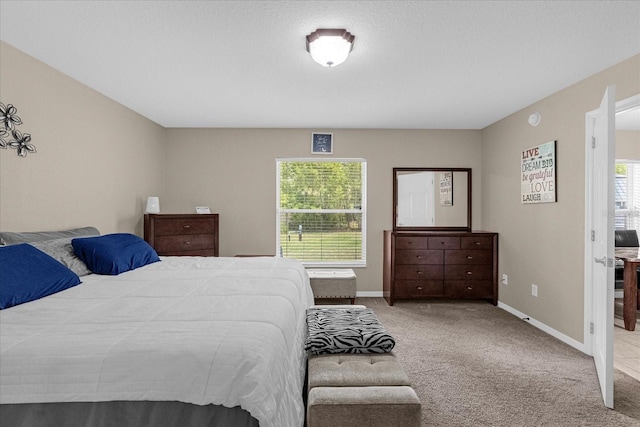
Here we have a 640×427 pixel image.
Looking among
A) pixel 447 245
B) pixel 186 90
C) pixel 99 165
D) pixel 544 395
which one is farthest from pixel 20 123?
pixel 447 245

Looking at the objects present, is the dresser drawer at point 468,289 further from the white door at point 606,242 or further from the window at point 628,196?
the window at point 628,196

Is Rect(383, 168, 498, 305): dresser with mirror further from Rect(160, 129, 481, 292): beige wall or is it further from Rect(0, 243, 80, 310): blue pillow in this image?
Rect(0, 243, 80, 310): blue pillow

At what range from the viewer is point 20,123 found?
8.91 ft

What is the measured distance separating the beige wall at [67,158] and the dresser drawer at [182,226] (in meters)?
0.38

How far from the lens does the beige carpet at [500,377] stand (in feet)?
7.27

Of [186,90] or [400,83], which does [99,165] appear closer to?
[186,90]

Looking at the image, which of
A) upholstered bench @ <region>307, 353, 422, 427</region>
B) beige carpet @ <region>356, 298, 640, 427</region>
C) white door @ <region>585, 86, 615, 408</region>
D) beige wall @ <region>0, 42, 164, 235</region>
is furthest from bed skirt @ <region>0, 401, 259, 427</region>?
white door @ <region>585, 86, 615, 408</region>

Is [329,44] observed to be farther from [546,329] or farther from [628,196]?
[628,196]

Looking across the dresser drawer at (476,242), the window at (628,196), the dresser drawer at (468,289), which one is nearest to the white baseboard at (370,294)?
the dresser drawer at (468,289)

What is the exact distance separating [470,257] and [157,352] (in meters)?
4.33

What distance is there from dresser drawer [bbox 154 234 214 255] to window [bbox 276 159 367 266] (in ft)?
3.54

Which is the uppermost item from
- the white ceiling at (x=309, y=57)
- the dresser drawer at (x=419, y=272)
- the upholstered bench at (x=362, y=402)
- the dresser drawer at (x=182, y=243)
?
the white ceiling at (x=309, y=57)

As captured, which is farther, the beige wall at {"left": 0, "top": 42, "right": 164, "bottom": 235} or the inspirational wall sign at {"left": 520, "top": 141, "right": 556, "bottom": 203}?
the inspirational wall sign at {"left": 520, "top": 141, "right": 556, "bottom": 203}

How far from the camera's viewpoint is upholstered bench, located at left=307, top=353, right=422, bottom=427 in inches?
63.0
